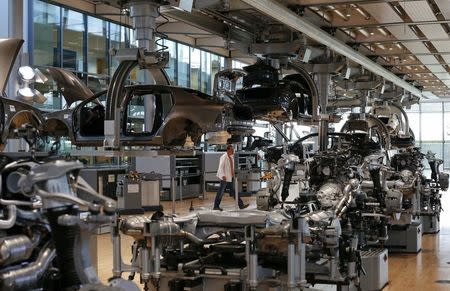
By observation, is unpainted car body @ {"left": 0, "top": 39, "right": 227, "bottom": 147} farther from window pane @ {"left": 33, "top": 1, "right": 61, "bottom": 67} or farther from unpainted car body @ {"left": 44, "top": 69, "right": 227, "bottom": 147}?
window pane @ {"left": 33, "top": 1, "right": 61, "bottom": 67}

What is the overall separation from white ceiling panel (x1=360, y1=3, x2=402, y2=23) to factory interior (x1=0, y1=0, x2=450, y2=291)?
1.6 inches

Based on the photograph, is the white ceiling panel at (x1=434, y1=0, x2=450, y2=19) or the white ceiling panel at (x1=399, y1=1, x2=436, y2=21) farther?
the white ceiling panel at (x1=399, y1=1, x2=436, y2=21)

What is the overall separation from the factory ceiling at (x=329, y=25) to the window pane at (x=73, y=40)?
4377mm

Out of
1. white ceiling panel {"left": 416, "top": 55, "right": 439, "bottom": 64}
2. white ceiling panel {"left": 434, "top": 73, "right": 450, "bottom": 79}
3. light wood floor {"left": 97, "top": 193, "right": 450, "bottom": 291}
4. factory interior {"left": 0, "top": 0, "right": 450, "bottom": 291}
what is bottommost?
light wood floor {"left": 97, "top": 193, "right": 450, "bottom": 291}

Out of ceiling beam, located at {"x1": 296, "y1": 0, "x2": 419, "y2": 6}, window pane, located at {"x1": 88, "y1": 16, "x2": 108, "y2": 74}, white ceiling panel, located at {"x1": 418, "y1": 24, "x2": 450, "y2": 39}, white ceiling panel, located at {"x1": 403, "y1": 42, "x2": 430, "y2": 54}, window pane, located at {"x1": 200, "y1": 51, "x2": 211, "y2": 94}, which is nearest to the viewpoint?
ceiling beam, located at {"x1": 296, "y1": 0, "x2": 419, "y2": 6}

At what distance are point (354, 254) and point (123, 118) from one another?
2.66 m

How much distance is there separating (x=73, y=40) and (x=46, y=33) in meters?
0.91

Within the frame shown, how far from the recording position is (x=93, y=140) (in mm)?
7043

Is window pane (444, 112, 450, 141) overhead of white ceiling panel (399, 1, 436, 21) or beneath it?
beneath

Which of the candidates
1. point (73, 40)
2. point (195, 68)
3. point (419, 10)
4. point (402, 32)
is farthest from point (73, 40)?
point (419, 10)

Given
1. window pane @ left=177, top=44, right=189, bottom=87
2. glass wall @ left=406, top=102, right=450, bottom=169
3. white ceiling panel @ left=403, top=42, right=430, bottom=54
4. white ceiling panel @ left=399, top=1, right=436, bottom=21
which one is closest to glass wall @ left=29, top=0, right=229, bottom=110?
window pane @ left=177, top=44, right=189, bottom=87

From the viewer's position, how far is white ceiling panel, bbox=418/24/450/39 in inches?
384

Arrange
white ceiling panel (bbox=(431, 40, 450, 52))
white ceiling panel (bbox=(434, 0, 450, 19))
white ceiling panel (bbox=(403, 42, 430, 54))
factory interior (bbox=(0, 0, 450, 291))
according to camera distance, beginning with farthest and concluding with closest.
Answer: white ceiling panel (bbox=(403, 42, 430, 54)) < white ceiling panel (bbox=(431, 40, 450, 52)) < white ceiling panel (bbox=(434, 0, 450, 19)) < factory interior (bbox=(0, 0, 450, 291))

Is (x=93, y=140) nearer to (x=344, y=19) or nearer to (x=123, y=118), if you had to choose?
(x=123, y=118)
